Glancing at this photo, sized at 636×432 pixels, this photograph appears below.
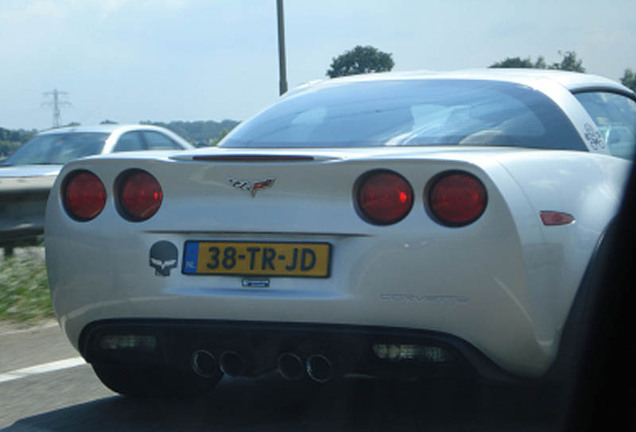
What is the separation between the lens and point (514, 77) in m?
4.42

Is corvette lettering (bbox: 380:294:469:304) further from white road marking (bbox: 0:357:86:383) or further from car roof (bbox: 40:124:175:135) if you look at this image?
car roof (bbox: 40:124:175:135)

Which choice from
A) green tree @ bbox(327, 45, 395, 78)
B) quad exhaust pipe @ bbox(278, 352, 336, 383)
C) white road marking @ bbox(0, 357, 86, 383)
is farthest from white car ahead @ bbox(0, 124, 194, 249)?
green tree @ bbox(327, 45, 395, 78)

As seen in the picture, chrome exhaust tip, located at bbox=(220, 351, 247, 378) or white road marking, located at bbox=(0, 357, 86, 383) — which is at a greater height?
chrome exhaust tip, located at bbox=(220, 351, 247, 378)

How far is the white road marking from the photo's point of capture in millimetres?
5102

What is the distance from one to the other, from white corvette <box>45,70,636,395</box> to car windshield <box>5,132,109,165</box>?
8540mm

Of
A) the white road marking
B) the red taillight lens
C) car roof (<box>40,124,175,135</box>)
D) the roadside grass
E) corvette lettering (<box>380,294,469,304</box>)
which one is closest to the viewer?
corvette lettering (<box>380,294,469,304</box>)

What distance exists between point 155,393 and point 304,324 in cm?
114

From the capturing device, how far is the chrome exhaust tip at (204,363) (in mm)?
3791

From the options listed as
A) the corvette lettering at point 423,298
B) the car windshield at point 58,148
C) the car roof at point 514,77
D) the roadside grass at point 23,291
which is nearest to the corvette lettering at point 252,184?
the corvette lettering at point 423,298

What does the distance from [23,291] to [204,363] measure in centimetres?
378

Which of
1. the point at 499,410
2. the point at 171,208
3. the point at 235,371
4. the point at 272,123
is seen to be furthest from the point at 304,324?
the point at 272,123

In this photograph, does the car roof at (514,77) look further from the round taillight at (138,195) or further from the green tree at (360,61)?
the green tree at (360,61)

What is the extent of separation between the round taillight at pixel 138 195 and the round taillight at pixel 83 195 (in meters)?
0.09

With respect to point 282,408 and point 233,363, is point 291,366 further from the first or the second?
point 282,408
